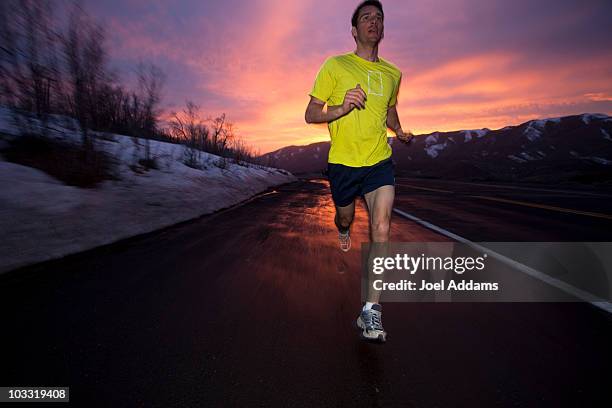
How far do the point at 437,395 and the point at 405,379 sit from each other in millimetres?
157

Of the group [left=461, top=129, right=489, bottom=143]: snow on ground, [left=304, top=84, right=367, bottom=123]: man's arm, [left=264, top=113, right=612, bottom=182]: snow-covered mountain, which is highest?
[left=461, top=129, right=489, bottom=143]: snow on ground

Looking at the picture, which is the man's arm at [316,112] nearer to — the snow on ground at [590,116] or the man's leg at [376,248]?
the man's leg at [376,248]

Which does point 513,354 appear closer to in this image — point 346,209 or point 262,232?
point 346,209

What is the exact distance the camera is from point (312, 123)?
2.50m

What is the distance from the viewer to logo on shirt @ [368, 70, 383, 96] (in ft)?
7.95

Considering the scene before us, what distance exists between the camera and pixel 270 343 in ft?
5.97

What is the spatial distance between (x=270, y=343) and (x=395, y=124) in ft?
7.46

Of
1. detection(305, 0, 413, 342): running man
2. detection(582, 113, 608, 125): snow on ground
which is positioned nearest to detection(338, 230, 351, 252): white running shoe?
detection(305, 0, 413, 342): running man

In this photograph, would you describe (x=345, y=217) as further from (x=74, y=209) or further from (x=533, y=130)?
(x=533, y=130)

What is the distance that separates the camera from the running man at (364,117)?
2391mm

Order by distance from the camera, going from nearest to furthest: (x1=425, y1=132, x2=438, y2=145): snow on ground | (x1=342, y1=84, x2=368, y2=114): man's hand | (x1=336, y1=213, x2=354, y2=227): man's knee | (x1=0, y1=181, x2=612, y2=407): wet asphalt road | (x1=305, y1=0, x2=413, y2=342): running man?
1. (x1=0, y1=181, x2=612, y2=407): wet asphalt road
2. (x1=342, y1=84, x2=368, y2=114): man's hand
3. (x1=305, y1=0, x2=413, y2=342): running man
4. (x1=336, y1=213, x2=354, y2=227): man's knee
5. (x1=425, y1=132, x2=438, y2=145): snow on ground

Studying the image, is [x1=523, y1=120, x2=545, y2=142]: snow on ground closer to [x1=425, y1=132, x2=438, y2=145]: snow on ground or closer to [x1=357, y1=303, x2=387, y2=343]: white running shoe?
[x1=425, y1=132, x2=438, y2=145]: snow on ground

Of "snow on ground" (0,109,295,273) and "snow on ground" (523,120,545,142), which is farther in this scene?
"snow on ground" (523,120,545,142)

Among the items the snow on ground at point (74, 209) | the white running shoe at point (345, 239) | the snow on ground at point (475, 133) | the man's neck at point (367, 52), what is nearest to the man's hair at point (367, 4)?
the man's neck at point (367, 52)
